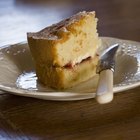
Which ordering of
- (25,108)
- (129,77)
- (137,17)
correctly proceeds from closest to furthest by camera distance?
(25,108) < (129,77) < (137,17)

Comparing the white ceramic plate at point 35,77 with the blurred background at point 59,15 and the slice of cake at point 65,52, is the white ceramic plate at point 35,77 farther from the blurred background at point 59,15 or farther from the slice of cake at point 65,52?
the blurred background at point 59,15

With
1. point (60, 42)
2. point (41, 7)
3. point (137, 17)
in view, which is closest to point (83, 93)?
point (60, 42)

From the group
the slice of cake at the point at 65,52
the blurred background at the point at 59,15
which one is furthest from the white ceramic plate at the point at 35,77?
the blurred background at the point at 59,15

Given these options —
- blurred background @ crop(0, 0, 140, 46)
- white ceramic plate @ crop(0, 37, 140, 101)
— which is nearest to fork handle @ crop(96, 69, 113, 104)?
white ceramic plate @ crop(0, 37, 140, 101)

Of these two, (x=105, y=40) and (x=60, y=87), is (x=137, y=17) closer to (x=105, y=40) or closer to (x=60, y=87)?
(x=105, y=40)

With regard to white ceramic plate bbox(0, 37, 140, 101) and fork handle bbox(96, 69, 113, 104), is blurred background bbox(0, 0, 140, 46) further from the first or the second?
fork handle bbox(96, 69, 113, 104)

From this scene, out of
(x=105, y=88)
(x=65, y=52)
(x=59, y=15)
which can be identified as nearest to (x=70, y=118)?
(x=105, y=88)

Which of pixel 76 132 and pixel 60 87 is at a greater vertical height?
pixel 60 87
